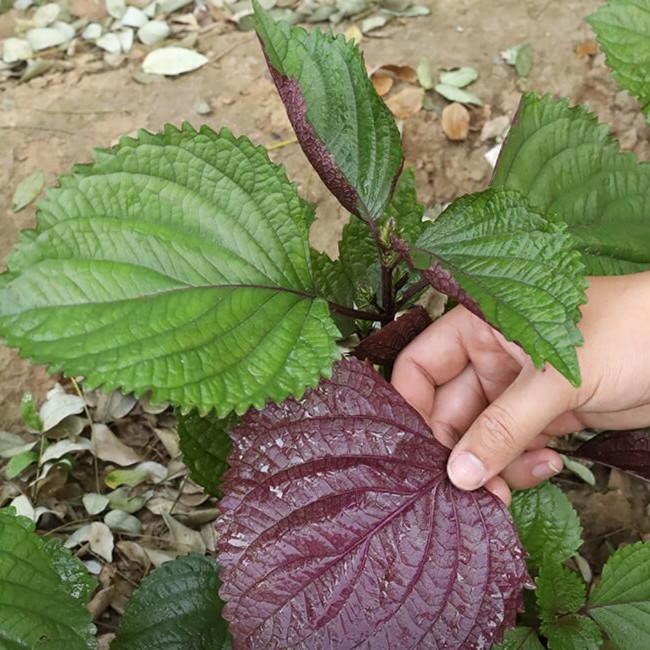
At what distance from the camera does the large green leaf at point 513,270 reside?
92 cm

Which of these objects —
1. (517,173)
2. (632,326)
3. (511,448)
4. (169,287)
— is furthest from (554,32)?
(169,287)

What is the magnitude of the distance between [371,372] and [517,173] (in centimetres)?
42

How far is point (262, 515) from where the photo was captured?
108cm

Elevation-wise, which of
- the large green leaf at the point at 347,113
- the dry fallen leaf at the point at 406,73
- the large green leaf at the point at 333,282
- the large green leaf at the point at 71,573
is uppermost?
the large green leaf at the point at 347,113

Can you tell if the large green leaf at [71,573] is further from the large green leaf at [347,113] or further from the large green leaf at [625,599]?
the large green leaf at [625,599]

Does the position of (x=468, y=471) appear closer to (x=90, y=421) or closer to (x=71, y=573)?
(x=71, y=573)

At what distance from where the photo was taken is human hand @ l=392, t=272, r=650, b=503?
1137 mm

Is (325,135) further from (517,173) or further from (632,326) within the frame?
(632,326)

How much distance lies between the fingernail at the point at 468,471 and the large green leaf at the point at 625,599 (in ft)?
1.16

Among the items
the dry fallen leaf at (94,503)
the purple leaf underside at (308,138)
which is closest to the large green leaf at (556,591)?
the purple leaf underside at (308,138)

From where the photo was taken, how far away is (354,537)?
108 cm

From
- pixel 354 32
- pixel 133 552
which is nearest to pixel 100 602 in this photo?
pixel 133 552

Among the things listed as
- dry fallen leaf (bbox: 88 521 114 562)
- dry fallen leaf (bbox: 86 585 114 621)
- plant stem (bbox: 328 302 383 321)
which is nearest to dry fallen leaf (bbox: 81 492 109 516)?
dry fallen leaf (bbox: 88 521 114 562)

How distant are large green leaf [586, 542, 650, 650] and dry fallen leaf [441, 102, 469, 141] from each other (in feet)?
4.26
